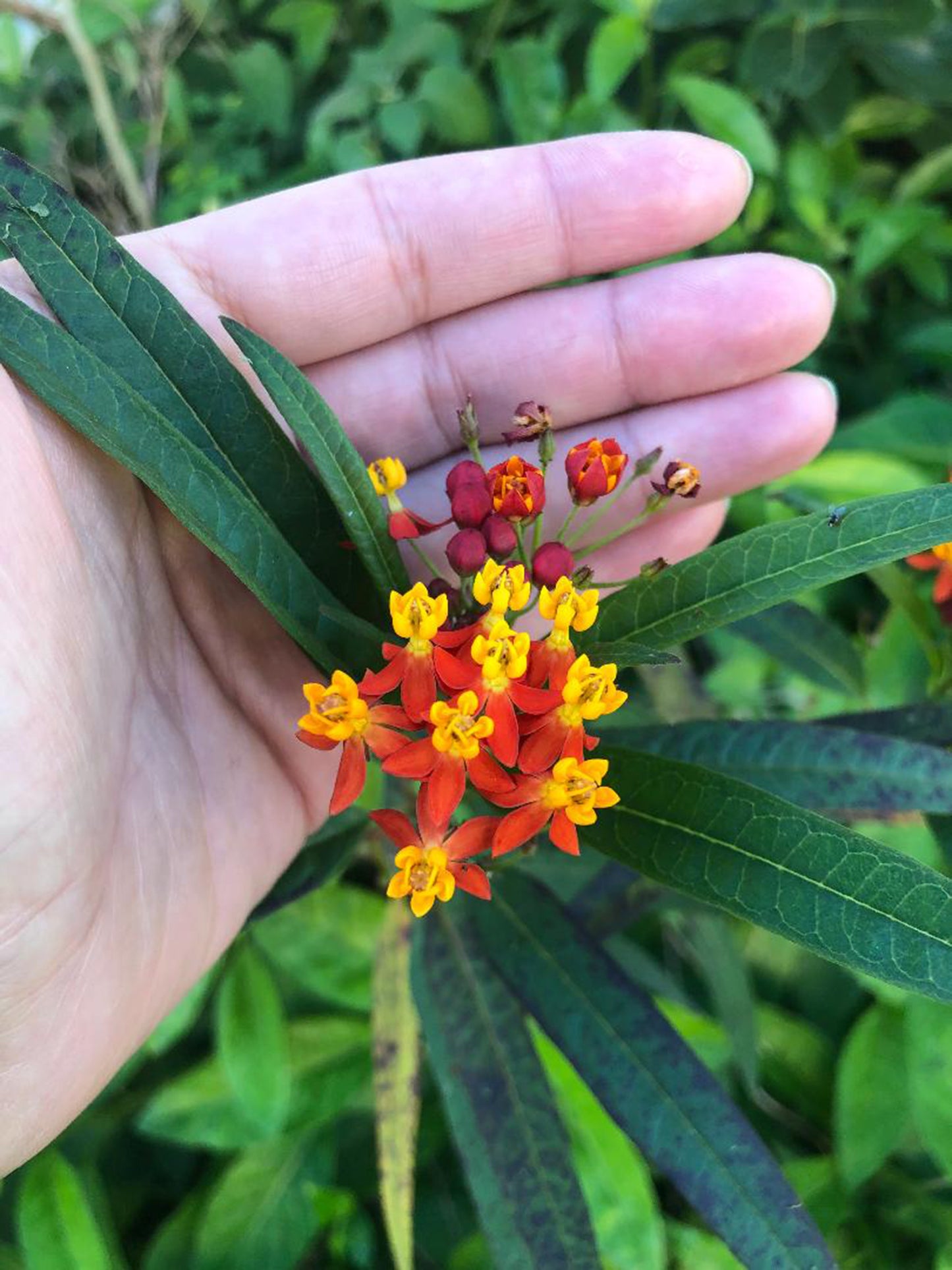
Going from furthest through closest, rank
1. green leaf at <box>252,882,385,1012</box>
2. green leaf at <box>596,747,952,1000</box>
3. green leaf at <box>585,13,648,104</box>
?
1. green leaf at <box>585,13,648,104</box>
2. green leaf at <box>252,882,385,1012</box>
3. green leaf at <box>596,747,952,1000</box>

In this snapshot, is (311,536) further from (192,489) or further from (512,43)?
(512,43)

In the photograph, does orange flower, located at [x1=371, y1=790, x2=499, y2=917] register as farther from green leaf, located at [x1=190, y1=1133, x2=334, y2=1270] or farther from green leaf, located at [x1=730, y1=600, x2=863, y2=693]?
green leaf, located at [x1=190, y1=1133, x2=334, y2=1270]

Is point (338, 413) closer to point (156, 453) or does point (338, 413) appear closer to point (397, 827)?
point (156, 453)

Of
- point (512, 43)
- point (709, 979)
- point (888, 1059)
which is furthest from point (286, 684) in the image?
point (512, 43)

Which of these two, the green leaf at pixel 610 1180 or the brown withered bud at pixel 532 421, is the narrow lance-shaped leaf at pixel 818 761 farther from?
the green leaf at pixel 610 1180

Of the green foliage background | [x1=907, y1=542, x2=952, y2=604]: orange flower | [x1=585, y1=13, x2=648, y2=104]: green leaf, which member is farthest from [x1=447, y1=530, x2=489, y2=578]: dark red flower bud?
[x1=585, y1=13, x2=648, y2=104]: green leaf

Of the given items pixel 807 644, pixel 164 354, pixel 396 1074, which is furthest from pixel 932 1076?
pixel 164 354
